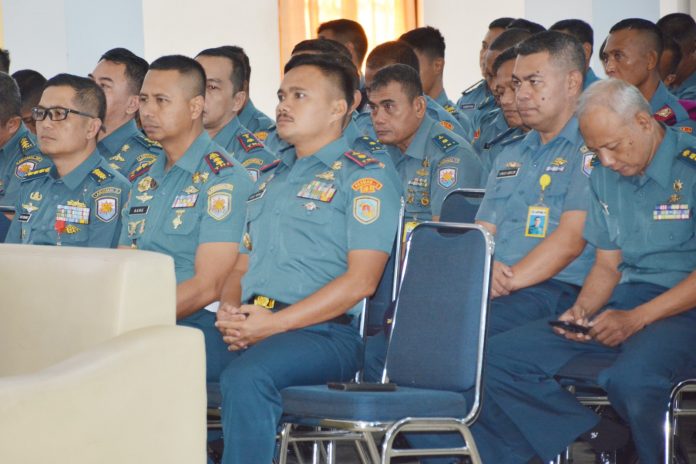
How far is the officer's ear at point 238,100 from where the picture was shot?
4.71 metres

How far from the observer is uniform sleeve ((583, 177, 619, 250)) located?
317 cm

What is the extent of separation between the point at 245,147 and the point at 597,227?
170cm

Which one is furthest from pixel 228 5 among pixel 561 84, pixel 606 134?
pixel 606 134

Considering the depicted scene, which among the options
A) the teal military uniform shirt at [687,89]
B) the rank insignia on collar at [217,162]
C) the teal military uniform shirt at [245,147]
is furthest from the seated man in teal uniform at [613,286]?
the teal military uniform shirt at [687,89]

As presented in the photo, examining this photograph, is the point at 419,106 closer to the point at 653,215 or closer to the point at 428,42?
the point at 428,42

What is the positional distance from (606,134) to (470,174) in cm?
124

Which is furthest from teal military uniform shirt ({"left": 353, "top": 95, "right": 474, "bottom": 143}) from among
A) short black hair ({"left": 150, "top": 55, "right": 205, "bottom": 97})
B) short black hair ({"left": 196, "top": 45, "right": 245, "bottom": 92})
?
short black hair ({"left": 150, "top": 55, "right": 205, "bottom": 97})

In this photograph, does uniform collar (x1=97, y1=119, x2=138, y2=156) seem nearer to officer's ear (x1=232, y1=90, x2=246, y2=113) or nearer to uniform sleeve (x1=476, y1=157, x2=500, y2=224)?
officer's ear (x1=232, y1=90, x2=246, y2=113)

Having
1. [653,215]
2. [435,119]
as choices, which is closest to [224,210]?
[653,215]

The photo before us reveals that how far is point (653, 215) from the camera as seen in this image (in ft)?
10.1

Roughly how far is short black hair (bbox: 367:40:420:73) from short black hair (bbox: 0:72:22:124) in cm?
168

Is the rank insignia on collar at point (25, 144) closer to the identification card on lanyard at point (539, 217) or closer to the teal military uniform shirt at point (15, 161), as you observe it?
the teal military uniform shirt at point (15, 161)

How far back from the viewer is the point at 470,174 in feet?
14.0

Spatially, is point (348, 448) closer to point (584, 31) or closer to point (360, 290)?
point (360, 290)
